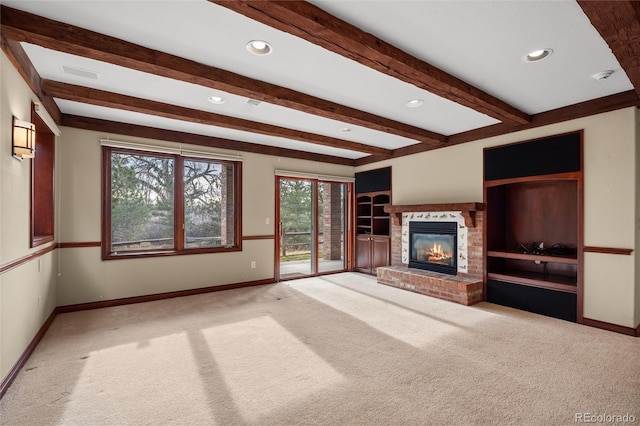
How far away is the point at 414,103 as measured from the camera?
11.5ft

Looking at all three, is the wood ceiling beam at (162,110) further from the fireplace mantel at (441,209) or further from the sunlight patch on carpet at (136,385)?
the sunlight patch on carpet at (136,385)

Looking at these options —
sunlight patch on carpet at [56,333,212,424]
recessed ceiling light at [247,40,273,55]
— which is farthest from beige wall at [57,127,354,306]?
recessed ceiling light at [247,40,273,55]

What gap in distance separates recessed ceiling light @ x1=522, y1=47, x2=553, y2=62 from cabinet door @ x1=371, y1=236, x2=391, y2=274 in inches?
155

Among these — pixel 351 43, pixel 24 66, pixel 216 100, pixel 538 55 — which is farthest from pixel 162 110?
pixel 538 55

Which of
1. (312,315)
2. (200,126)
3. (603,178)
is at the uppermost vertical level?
(200,126)

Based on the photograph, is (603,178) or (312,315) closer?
(603,178)

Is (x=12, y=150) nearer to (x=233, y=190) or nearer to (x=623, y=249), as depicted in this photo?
(x=233, y=190)

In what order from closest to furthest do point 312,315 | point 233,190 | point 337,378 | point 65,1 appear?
1. point 65,1
2. point 337,378
3. point 312,315
4. point 233,190

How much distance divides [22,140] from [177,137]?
2.38m

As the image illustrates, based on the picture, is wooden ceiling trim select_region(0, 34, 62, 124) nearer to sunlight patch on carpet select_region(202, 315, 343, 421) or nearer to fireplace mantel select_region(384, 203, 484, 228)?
sunlight patch on carpet select_region(202, 315, 343, 421)

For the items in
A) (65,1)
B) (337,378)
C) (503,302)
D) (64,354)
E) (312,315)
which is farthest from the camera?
(503,302)

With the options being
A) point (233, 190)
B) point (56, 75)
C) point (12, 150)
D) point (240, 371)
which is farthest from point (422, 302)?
point (56, 75)

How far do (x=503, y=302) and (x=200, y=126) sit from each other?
4.81 meters

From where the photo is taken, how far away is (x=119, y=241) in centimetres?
433
